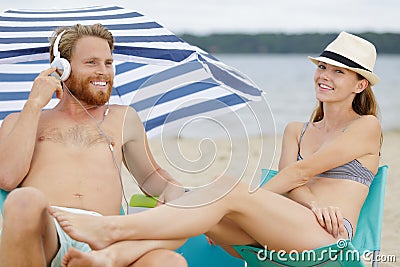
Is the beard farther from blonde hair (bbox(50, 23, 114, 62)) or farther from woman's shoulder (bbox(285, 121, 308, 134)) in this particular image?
woman's shoulder (bbox(285, 121, 308, 134))

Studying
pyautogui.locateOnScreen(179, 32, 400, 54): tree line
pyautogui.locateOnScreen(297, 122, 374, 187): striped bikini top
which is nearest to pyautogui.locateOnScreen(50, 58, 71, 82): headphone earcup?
pyautogui.locateOnScreen(297, 122, 374, 187): striped bikini top

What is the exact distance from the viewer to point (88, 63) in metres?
3.57

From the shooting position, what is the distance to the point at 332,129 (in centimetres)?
Result: 378

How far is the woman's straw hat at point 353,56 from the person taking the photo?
3645 mm

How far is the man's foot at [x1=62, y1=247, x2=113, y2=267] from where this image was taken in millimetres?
2584

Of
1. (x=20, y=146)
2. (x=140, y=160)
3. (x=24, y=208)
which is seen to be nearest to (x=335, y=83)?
(x=140, y=160)

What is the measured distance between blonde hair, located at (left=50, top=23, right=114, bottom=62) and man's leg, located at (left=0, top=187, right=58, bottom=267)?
3.67ft

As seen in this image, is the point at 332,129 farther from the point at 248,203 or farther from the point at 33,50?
the point at 33,50

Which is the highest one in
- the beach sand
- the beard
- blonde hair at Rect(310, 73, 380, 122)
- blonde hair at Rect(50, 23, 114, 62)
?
blonde hair at Rect(50, 23, 114, 62)

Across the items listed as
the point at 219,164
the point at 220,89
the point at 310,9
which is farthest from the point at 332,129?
the point at 310,9

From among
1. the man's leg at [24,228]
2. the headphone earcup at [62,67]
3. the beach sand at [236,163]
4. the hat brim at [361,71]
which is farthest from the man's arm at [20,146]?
the hat brim at [361,71]

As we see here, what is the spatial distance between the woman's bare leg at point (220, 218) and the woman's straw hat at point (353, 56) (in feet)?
2.99

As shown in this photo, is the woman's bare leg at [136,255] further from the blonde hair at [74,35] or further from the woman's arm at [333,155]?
the blonde hair at [74,35]

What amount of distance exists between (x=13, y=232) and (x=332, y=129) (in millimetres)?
1949
